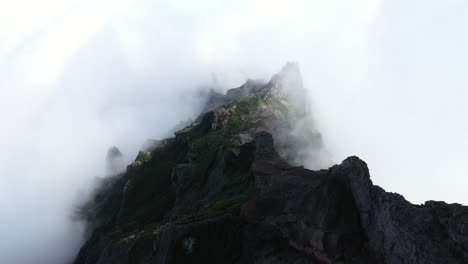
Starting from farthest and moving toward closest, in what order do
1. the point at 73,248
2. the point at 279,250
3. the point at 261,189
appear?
the point at 73,248, the point at 261,189, the point at 279,250

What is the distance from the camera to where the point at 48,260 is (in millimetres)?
172125

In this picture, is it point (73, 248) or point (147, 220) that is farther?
point (73, 248)

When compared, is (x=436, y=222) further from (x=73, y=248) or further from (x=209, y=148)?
(x=73, y=248)

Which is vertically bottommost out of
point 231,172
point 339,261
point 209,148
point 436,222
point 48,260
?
point 339,261

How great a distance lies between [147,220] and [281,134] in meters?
44.7

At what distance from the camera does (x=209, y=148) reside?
146 metres

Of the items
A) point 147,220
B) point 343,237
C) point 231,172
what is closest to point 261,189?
point 343,237

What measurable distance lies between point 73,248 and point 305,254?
426ft

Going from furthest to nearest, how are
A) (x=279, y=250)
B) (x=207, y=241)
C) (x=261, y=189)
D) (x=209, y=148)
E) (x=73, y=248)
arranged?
(x=73, y=248) → (x=209, y=148) → (x=261, y=189) → (x=207, y=241) → (x=279, y=250)

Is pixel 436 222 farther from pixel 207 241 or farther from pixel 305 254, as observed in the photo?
pixel 207 241

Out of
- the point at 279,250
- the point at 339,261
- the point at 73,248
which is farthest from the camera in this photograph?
the point at 73,248

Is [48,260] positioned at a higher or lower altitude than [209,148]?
lower

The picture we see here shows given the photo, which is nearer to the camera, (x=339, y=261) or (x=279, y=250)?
(x=339, y=261)

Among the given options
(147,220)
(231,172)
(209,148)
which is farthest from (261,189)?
(209,148)
